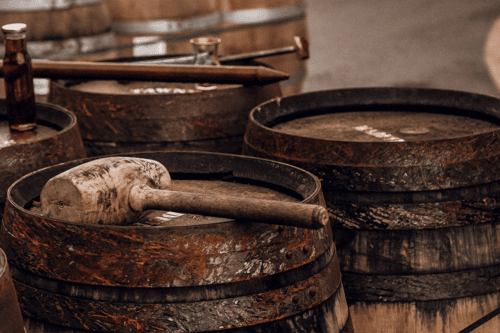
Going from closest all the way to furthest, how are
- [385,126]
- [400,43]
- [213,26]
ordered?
[385,126], [213,26], [400,43]

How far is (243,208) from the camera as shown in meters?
1.35

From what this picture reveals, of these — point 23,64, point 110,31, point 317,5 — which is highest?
point 23,64

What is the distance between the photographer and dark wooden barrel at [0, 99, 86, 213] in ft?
6.50

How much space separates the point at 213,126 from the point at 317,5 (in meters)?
8.04

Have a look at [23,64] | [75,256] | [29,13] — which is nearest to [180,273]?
[75,256]

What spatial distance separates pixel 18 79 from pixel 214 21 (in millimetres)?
2604

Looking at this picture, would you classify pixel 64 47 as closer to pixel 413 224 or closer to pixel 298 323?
pixel 413 224

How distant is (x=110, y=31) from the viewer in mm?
4207

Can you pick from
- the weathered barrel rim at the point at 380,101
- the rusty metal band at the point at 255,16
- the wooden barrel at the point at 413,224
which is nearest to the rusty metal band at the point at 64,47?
the rusty metal band at the point at 255,16

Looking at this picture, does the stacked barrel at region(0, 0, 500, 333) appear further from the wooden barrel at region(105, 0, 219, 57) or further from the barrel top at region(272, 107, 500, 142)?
the wooden barrel at region(105, 0, 219, 57)

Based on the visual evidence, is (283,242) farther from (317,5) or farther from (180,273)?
(317,5)

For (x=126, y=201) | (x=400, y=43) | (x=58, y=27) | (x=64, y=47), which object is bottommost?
(x=400, y=43)

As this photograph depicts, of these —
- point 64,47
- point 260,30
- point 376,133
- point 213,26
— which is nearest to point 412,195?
point 376,133

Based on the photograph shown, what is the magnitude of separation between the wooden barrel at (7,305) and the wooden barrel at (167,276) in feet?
0.68
